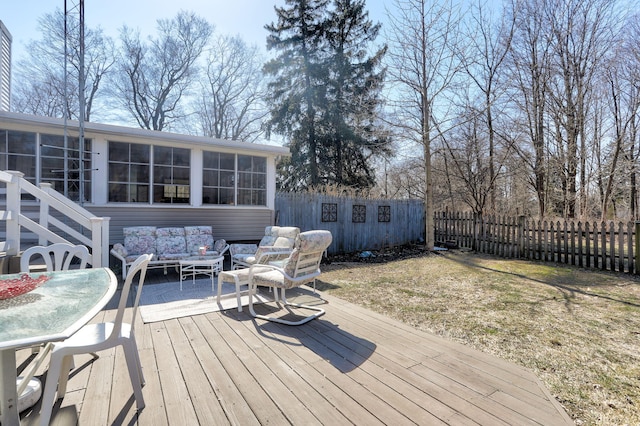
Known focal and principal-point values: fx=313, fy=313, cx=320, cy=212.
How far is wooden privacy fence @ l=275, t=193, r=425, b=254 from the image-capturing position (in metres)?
8.79

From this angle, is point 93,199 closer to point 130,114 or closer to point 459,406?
point 459,406

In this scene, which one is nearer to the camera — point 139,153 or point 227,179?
point 139,153

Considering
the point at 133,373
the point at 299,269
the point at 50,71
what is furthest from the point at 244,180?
the point at 50,71

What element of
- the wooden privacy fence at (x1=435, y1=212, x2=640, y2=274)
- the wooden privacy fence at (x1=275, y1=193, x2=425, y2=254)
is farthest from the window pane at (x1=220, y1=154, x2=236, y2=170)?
the wooden privacy fence at (x1=435, y1=212, x2=640, y2=274)

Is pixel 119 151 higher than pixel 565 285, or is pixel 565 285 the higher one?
pixel 119 151

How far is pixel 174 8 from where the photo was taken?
16.5 metres

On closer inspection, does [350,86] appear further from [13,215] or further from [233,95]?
[13,215]

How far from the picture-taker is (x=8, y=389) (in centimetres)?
140

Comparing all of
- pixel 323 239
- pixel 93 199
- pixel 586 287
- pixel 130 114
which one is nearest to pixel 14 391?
pixel 323 239

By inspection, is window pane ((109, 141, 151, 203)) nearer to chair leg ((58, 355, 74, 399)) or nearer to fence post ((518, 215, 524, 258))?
Answer: chair leg ((58, 355, 74, 399))

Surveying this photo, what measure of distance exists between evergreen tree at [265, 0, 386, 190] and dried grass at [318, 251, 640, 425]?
9170mm

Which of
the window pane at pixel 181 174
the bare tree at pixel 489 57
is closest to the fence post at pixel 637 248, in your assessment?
the bare tree at pixel 489 57

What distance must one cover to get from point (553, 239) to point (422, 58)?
6.37 metres

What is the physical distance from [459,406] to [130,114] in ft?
65.1
